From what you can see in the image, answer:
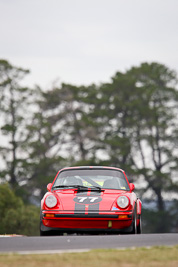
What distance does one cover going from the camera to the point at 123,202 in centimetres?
1147

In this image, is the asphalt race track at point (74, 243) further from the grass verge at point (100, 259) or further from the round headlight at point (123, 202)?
the round headlight at point (123, 202)

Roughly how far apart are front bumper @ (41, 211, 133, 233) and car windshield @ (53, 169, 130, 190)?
40.8 inches

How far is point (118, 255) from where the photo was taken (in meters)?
7.27

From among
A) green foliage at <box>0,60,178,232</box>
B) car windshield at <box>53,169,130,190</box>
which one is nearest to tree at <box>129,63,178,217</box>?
green foliage at <box>0,60,178,232</box>

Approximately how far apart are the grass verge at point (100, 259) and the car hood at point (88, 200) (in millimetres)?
3539

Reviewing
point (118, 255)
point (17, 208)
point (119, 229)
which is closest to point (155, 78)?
point (17, 208)

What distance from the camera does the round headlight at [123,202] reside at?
37.4 ft

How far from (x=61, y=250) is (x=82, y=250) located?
0.87 ft

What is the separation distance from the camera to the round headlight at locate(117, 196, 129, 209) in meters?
11.4

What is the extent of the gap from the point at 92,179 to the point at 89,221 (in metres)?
1.74

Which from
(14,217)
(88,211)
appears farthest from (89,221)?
(14,217)

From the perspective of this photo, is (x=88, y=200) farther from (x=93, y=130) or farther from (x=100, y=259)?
(x=93, y=130)

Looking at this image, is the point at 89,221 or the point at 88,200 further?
the point at 88,200

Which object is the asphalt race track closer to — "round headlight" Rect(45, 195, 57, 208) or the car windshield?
"round headlight" Rect(45, 195, 57, 208)
